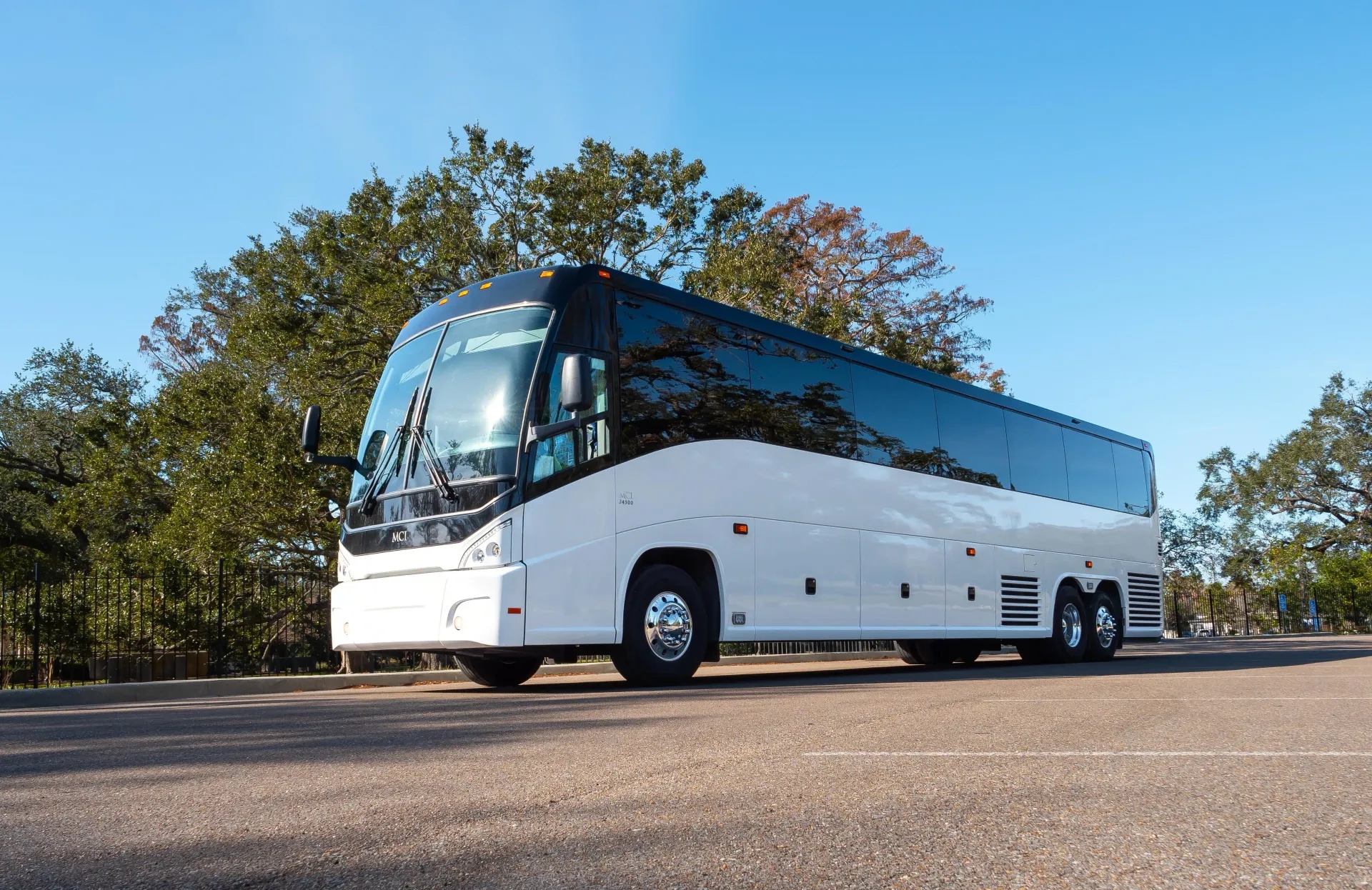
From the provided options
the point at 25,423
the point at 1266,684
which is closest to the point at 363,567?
the point at 1266,684

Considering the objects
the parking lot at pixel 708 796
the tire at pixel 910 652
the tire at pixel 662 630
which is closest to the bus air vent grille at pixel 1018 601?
the tire at pixel 910 652

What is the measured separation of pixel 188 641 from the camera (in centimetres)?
1823

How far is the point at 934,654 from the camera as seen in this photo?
17.7 meters

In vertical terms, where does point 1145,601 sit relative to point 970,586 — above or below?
below

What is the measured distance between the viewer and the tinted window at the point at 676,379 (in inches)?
404

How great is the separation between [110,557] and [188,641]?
6.99m

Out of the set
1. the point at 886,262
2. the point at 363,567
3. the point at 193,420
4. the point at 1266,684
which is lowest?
the point at 1266,684

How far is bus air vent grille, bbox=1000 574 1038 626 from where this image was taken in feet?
50.1

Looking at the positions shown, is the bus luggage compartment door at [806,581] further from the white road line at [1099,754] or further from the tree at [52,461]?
the tree at [52,461]

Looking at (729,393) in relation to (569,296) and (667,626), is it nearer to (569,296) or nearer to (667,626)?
(569,296)

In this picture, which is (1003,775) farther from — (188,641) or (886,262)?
(886,262)

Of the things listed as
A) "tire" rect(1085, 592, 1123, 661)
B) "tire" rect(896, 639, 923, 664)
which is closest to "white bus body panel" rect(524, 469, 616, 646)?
"tire" rect(896, 639, 923, 664)

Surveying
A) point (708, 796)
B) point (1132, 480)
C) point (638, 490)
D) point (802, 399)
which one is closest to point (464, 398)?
point (638, 490)

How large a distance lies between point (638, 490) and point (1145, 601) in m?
12.4
